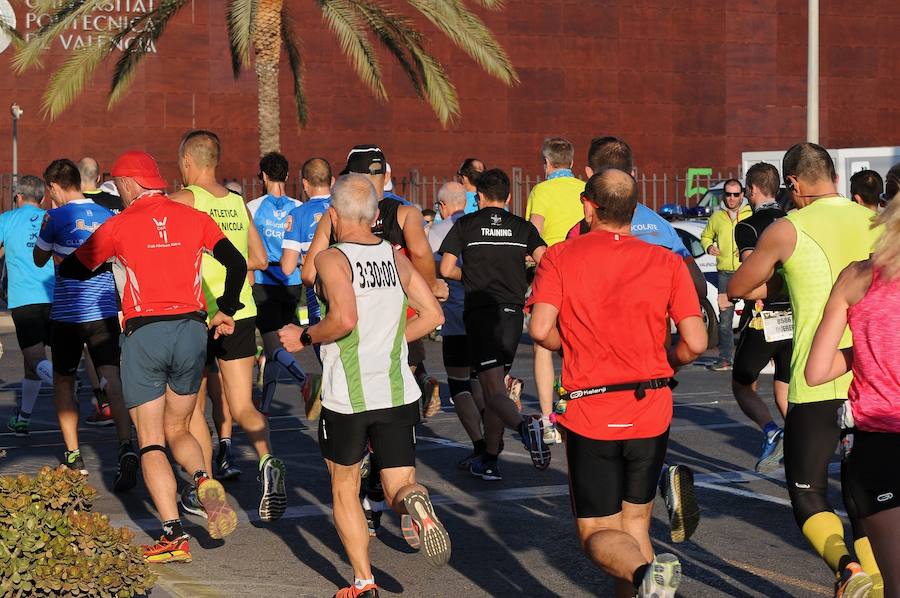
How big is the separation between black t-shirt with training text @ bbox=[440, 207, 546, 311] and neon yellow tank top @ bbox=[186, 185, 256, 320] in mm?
1459

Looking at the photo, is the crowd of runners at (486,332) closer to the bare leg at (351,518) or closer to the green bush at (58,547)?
the bare leg at (351,518)

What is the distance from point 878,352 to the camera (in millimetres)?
4660

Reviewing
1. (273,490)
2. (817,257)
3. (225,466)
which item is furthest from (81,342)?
(817,257)

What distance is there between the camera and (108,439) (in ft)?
35.9

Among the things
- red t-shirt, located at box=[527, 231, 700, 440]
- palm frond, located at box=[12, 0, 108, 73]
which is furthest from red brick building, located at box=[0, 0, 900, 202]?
red t-shirt, located at box=[527, 231, 700, 440]

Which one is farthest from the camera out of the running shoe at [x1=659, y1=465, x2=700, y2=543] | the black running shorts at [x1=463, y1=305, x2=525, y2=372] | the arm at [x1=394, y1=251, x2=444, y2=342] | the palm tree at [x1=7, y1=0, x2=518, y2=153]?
the palm tree at [x1=7, y1=0, x2=518, y2=153]

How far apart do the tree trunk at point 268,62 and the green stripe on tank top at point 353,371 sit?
15.1 metres

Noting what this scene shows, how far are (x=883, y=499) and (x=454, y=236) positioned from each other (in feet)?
16.5

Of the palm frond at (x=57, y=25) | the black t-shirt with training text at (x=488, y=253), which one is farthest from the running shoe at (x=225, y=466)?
the palm frond at (x=57, y=25)

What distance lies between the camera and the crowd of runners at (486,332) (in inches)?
201

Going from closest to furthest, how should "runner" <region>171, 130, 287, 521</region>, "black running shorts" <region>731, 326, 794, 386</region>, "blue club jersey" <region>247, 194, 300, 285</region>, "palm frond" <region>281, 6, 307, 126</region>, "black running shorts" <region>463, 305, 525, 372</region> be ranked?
"runner" <region>171, 130, 287, 521</region> → "black running shorts" <region>731, 326, 794, 386</region> → "black running shorts" <region>463, 305, 525, 372</region> → "blue club jersey" <region>247, 194, 300, 285</region> → "palm frond" <region>281, 6, 307, 126</region>

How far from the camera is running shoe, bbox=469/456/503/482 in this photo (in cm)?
907

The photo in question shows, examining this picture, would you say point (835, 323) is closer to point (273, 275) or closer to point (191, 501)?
point (191, 501)

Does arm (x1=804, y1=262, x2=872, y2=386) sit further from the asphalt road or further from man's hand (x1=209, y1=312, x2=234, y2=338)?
man's hand (x1=209, y1=312, x2=234, y2=338)
